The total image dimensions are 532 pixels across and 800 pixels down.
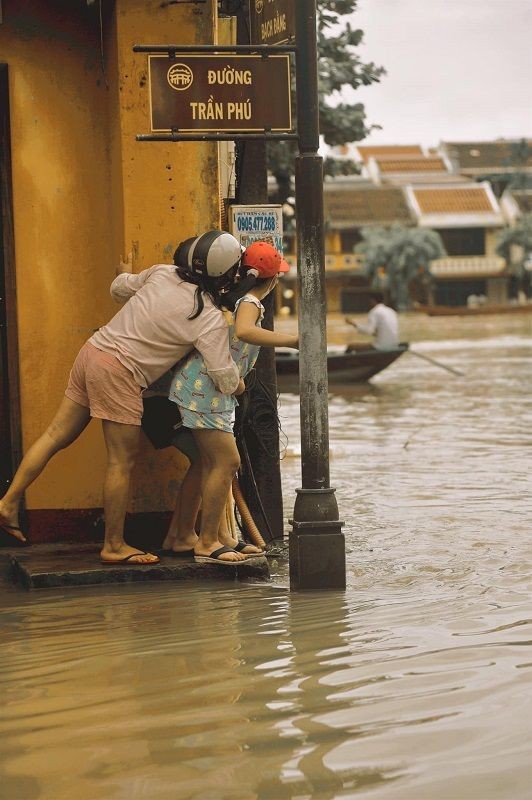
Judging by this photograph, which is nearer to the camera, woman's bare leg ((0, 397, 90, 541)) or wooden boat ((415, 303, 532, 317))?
woman's bare leg ((0, 397, 90, 541))

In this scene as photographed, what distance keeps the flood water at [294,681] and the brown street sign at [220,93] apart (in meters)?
2.15

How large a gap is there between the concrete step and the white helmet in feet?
4.59

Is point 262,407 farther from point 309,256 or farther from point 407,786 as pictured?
point 407,786

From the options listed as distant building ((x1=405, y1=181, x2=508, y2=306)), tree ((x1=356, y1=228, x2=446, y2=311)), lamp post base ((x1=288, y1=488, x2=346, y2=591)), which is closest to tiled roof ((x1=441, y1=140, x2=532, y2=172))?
distant building ((x1=405, y1=181, x2=508, y2=306))

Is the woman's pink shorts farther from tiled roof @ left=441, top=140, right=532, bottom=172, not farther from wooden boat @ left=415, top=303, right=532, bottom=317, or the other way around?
tiled roof @ left=441, top=140, right=532, bottom=172

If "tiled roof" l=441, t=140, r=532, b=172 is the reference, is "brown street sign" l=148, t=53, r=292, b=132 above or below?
below

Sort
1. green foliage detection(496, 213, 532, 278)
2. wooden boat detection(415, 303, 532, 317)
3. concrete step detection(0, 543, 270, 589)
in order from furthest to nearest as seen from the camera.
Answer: green foliage detection(496, 213, 532, 278)
wooden boat detection(415, 303, 532, 317)
concrete step detection(0, 543, 270, 589)

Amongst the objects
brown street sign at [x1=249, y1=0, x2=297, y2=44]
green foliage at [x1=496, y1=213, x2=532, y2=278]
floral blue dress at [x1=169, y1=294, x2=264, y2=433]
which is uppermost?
green foliage at [x1=496, y1=213, x2=532, y2=278]

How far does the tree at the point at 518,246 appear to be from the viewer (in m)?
71.6

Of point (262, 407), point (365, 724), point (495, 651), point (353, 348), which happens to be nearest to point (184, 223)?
point (262, 407)

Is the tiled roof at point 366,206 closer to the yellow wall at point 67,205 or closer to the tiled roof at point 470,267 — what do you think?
the tiled roof at point 470,267

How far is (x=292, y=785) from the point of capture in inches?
150

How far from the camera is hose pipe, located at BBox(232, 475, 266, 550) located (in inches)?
303

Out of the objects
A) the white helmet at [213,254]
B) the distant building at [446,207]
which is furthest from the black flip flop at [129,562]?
the distant building at [446,207]
